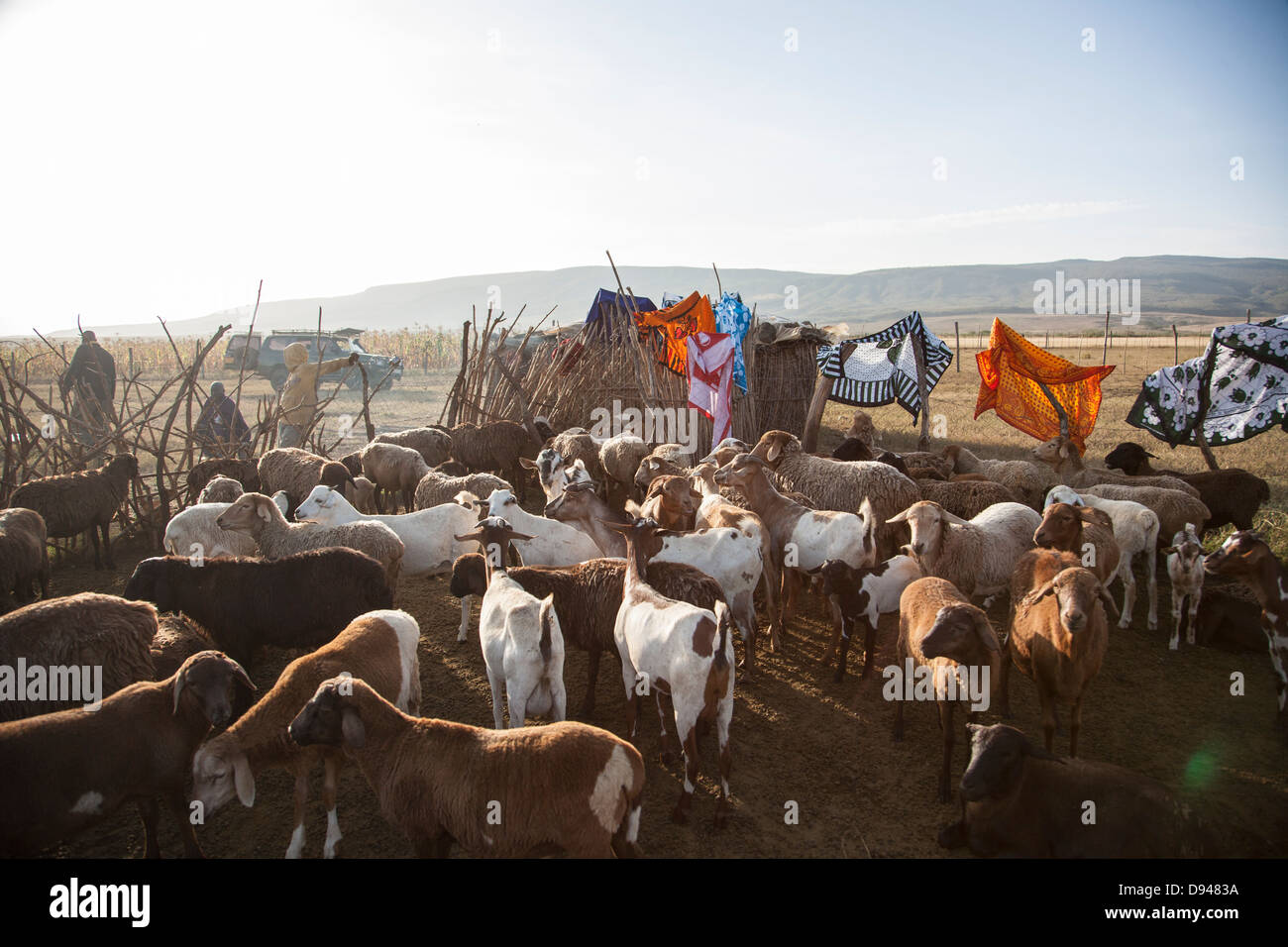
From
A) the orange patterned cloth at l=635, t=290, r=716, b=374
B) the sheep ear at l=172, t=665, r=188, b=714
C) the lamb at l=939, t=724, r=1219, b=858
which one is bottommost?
the lamb at l=939, t=724, r=1219, b=858

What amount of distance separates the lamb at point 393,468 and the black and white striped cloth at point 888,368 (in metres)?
6.90

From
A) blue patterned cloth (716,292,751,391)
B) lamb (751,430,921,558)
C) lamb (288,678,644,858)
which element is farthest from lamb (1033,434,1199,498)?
lamb (288,678,644,858)

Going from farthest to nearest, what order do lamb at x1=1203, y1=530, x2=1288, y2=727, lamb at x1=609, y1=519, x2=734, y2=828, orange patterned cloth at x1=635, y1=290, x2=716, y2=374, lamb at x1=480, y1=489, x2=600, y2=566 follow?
orange patterned cloth at x1=635, y1=290, x2=716, y2=374
lamb at x1=480, y1=489, x2=600, y2=566
lamb at x1=1203, y1=530, x2=1288, y2=727
lamb at x1=609, y1=519, x2=734, y2=828

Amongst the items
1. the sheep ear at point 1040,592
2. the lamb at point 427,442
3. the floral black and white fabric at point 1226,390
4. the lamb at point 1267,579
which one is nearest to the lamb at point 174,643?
the lamb at point 427,442

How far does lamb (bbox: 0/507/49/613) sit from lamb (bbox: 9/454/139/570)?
759mm

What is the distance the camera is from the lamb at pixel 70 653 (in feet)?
15.1

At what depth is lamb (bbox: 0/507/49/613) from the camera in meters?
6.87

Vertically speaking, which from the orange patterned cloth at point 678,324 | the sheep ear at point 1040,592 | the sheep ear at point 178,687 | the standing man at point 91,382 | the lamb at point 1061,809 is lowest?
the lamb at point 1061,809
